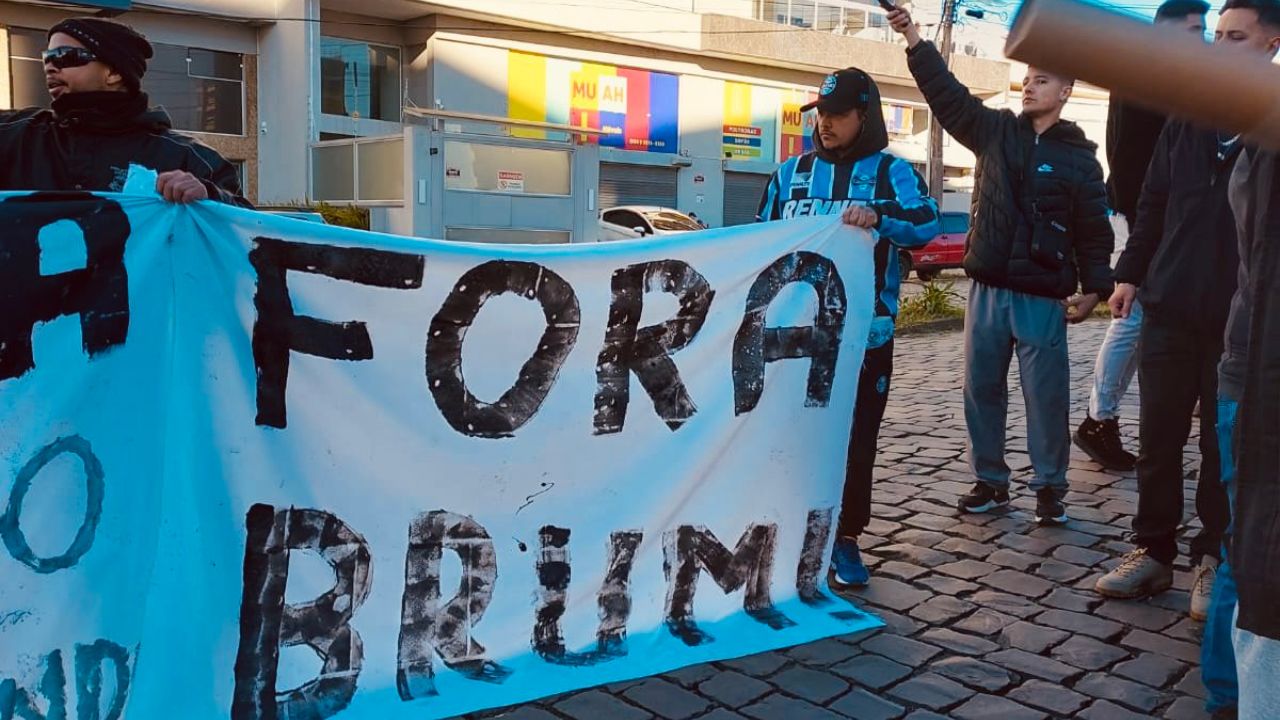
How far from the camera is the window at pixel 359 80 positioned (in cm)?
2789

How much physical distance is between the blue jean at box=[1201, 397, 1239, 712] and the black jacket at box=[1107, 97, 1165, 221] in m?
2.05

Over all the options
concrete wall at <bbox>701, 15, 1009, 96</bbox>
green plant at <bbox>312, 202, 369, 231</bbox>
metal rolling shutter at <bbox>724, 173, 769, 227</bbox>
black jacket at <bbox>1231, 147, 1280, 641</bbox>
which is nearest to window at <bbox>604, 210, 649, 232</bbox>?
green plant at <bbox>312, 202, 369, 231</bbox>

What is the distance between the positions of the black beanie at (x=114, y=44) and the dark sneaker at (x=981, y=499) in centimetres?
387

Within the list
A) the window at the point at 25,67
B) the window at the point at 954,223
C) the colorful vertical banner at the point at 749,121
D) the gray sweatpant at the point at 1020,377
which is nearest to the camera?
the gray sweatpant at the point at 1020,377

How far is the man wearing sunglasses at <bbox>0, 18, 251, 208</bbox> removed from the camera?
3.44m

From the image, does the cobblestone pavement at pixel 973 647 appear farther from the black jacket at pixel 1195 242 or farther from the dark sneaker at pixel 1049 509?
the black jacket at pixel 1195 242

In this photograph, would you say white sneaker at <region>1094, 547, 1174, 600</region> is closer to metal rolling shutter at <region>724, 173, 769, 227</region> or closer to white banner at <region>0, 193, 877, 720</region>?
white banner at <region>0, 193, 877, 720</region>

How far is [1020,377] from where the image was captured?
5.28 m

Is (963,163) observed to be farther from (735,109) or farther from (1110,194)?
(1110,194)

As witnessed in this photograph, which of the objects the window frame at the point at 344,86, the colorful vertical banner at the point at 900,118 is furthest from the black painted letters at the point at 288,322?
the colorful vertical banner at the point at 900,118

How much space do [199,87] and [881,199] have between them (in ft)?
79.8

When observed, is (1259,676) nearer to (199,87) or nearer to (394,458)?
(394,458)

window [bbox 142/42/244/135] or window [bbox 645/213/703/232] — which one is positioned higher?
window [bbox 142/42/244/135]

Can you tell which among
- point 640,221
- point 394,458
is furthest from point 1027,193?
point 640,221
